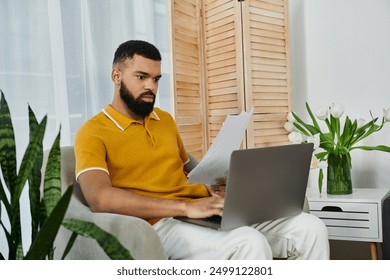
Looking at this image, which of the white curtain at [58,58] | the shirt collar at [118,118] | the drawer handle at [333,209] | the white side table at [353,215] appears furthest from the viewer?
the drawer handle at [333,209]

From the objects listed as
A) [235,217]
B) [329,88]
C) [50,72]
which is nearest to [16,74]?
[50,72]

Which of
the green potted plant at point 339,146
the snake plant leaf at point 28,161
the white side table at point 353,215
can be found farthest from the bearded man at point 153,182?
the green potted plant at point 339,146

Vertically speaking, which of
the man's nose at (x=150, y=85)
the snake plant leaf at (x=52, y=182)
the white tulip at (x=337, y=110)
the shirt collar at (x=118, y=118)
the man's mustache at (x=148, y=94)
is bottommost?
the snake plant leaf at (x=52, y=182)

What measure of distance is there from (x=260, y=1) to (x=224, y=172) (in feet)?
4.64

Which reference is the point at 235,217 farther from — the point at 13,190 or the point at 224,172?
the point at 13,190

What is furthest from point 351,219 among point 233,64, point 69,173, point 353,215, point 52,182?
point 52,182

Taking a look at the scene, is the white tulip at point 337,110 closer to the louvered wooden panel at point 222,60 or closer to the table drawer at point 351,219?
the table drawer at point 351,219

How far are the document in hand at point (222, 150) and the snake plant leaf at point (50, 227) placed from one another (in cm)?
56

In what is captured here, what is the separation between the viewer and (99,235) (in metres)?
0.91

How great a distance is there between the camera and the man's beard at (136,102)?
162 centimetres

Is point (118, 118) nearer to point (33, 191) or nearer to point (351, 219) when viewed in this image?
point (33, 191)

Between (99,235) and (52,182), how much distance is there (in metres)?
0.25

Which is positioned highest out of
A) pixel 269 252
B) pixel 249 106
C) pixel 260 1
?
pixel 260 1

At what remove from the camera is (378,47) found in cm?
253
